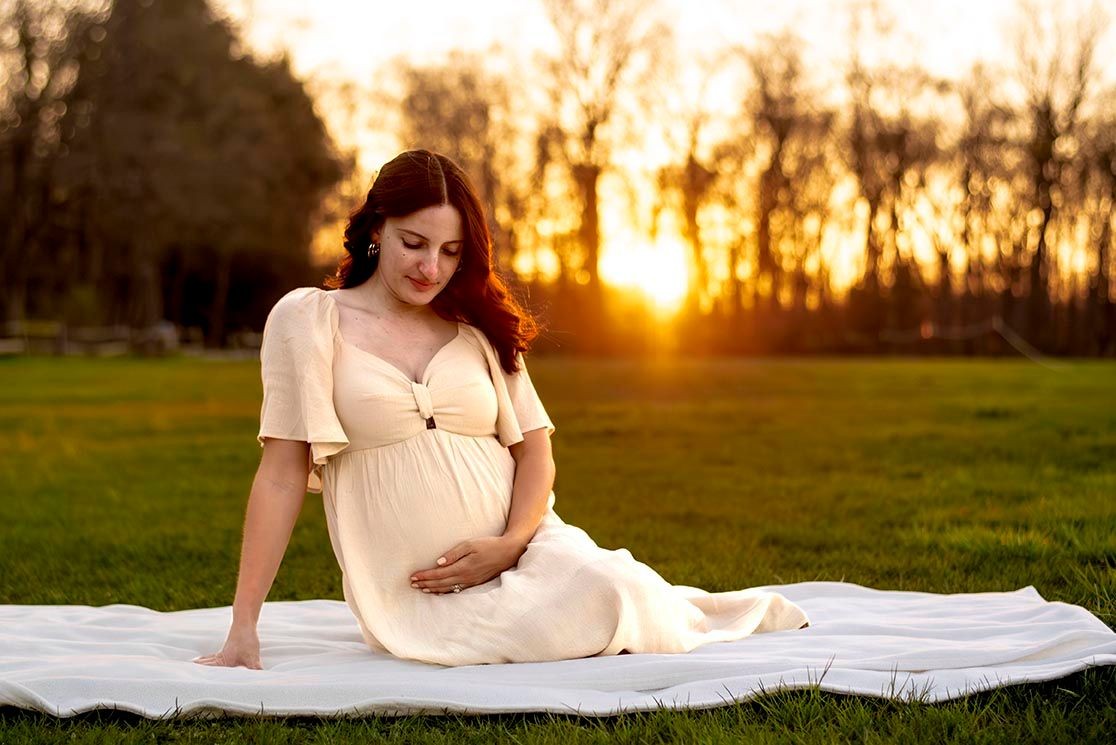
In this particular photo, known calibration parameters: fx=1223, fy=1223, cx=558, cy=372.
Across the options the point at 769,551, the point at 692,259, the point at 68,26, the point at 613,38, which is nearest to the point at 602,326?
the point at 692,259

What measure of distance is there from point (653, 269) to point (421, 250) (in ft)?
123

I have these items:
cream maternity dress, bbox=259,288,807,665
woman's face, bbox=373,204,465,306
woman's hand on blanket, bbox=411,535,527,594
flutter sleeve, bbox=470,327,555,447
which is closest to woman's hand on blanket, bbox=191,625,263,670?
cream maternity dress, bbox=259,288,807,665

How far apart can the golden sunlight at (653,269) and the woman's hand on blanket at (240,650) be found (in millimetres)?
36660

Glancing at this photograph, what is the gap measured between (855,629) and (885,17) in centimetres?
3801

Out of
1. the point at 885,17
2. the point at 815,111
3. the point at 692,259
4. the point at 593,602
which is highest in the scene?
the point at 885,17

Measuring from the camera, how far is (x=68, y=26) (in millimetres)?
34406

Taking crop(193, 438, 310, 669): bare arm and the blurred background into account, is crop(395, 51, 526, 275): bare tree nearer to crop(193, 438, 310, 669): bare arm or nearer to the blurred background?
the blurred background

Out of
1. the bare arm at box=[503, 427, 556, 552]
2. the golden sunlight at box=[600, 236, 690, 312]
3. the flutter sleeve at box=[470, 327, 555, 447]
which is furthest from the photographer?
the golden sunlight at box=[600, 236, 690, 312]

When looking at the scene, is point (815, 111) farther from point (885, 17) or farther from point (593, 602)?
point (593, 602)

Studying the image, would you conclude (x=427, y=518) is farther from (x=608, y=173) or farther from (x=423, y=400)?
(x=608, y=173)

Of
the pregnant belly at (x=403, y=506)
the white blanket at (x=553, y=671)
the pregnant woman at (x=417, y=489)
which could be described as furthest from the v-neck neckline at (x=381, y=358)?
the white blanket at (x=553, y=671)

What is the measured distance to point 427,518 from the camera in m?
3.76

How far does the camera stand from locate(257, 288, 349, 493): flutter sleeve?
366 centimetres

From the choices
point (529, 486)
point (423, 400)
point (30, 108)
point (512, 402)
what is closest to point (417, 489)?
point (423, 400)
